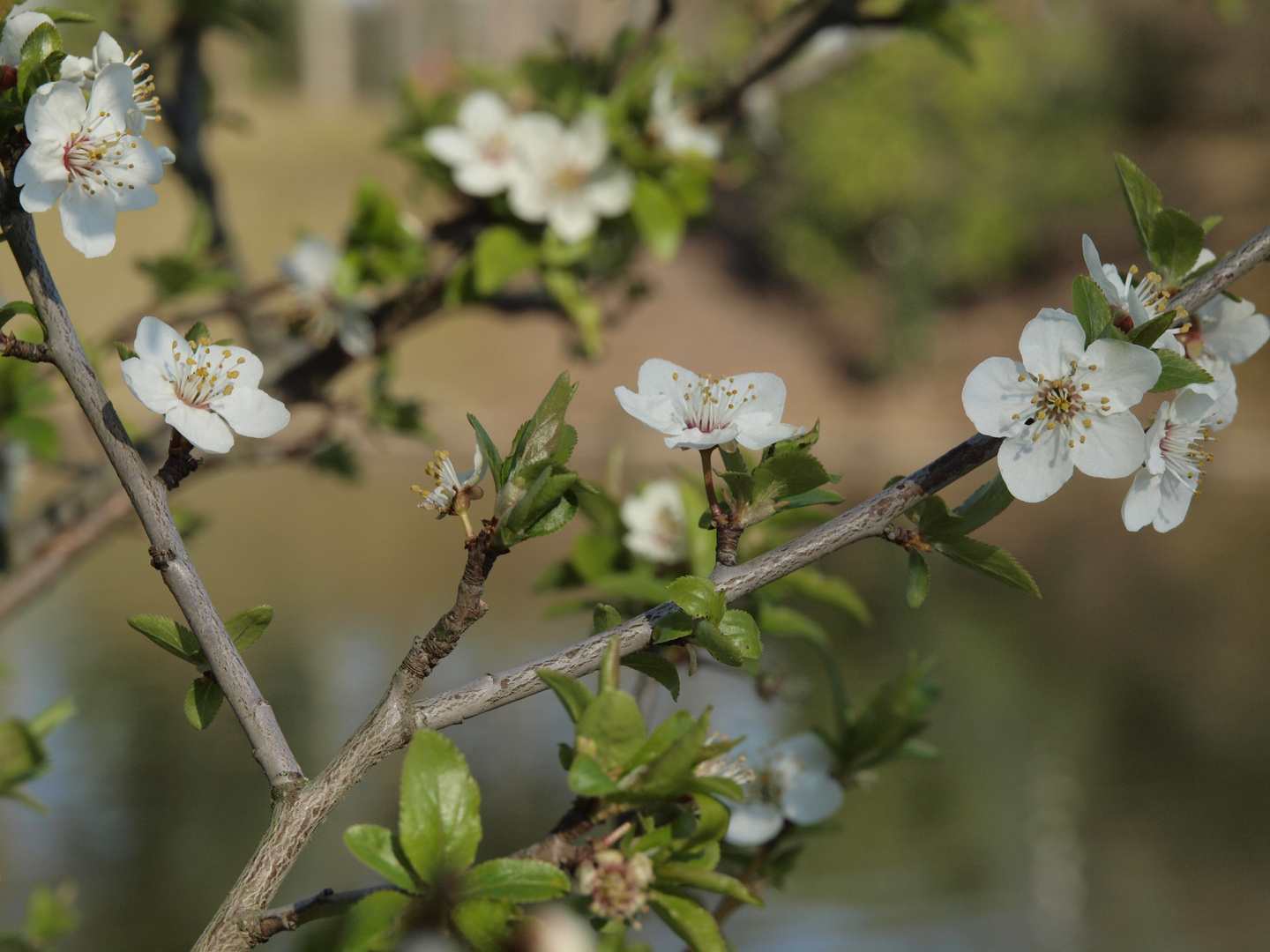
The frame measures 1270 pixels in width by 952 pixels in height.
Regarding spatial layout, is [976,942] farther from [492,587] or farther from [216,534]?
[216,534]

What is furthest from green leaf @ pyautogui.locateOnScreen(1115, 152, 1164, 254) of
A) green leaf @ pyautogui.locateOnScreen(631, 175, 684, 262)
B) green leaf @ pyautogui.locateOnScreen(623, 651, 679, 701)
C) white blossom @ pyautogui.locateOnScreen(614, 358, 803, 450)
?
green leaf @ pyautogui.locateOnScreen(631, 175, 684, 262)

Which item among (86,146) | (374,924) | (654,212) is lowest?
(374,924)

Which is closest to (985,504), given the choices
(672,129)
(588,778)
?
(588,778)

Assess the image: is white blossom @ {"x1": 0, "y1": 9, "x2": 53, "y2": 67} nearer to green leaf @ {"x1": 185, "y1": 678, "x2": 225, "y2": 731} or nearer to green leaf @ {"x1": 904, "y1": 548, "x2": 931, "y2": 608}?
green leaf @ {"x1": 185, "y1": 678, "x2": 225, "y2": 731}

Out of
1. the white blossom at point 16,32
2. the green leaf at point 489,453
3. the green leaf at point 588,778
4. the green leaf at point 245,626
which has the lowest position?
the green leaf at point 588,778

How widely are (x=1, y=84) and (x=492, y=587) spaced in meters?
4.18

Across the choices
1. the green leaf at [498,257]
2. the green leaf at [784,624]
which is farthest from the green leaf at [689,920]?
the green leaf at [498,257]

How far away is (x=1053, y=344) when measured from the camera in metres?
0.54

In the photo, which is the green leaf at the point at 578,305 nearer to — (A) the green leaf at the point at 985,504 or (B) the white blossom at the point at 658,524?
(B) the white blossom at the point at 658,524

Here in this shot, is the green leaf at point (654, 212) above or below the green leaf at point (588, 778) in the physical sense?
above

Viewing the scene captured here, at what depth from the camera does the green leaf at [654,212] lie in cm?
142

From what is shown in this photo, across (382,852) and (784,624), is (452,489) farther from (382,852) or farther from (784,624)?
(784,624)

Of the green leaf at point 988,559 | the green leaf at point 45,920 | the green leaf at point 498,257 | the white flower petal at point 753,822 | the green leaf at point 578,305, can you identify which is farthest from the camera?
the green leaf at point 578,305

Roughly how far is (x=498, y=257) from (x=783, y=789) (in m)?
0.80
